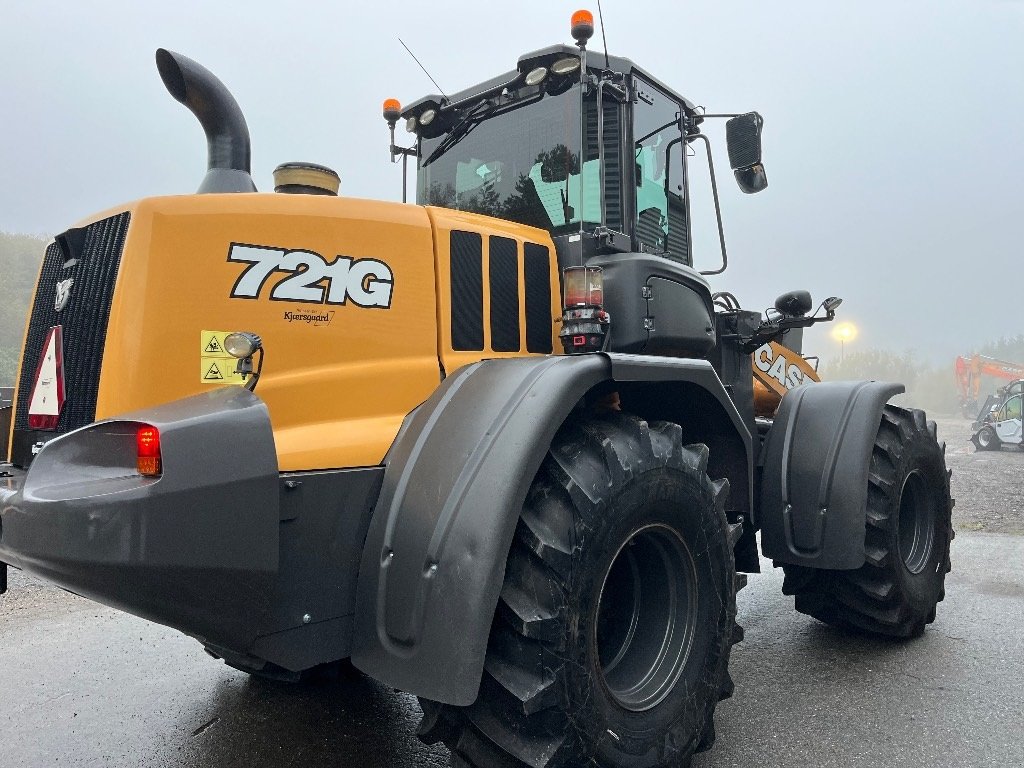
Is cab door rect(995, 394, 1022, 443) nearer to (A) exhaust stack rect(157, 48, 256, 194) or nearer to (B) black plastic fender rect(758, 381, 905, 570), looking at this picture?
(B) black plastic fender rect(758, 381, 905, 570)

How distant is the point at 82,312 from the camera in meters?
2.46

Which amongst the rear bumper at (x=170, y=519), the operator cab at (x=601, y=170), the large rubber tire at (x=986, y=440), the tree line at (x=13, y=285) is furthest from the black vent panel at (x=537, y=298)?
the large rubber tire at (x=986, y=440)

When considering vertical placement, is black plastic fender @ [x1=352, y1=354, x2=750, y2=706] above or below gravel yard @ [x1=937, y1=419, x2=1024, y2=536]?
above

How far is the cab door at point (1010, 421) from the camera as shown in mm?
20234

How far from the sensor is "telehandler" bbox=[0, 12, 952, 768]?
1927mm

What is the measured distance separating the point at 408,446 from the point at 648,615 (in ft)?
3.74

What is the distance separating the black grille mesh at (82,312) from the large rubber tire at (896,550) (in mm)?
3386

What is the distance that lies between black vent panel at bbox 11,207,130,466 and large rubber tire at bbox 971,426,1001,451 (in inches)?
926

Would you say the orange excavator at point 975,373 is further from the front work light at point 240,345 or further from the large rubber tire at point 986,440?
the front work light at point 240,345

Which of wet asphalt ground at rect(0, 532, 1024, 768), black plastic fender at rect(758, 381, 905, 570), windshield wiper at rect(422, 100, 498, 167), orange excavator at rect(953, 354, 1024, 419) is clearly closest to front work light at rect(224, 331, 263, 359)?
wet asphalt ground at rect(0, 532, 1024, 768)

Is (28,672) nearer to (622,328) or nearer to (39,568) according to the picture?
(39,568)

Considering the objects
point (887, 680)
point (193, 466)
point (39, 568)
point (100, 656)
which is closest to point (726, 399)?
point (887, 680)

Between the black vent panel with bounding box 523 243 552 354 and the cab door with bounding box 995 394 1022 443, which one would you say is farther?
the cab door with bounding box 995 394 1022 443

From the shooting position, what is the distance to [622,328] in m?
3.15
